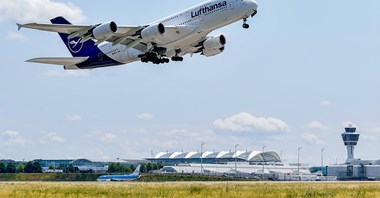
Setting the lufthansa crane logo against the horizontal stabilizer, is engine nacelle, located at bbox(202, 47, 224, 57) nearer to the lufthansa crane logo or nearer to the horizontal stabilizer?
the horizontal stabilizer

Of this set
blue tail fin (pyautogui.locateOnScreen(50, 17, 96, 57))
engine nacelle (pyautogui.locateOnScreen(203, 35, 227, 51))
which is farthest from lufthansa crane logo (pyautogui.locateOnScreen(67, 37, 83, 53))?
engine nacelle (pyautogui.locateOnScreen(203, 35, 227, 51))

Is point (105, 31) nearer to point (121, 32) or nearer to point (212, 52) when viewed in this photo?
point (121, 32)

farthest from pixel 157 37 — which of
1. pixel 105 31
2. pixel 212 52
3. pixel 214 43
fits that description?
pixel 212 52

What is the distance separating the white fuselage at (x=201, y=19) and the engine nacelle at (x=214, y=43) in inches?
66.3

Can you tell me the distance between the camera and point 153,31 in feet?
233

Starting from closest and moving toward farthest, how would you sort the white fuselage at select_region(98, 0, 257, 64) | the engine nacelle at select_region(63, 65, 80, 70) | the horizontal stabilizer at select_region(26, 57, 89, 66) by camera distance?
the white fuselage at select_region(98, 0, 257, 64) → the horizontal stabilizer at select_region(26, 57, 89, 66) → the engine nacelle at select_region(63, 65, 80, 70)

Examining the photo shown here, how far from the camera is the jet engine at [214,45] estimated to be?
77.1m

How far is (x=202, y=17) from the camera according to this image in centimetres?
7006

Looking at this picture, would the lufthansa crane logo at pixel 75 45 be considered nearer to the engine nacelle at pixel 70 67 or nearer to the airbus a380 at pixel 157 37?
the airbus a380 at pixel 157 37

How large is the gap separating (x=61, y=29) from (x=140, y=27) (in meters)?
8.67

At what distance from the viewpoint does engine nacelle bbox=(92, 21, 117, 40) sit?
69000mm

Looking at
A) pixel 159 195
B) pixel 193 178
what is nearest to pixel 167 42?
pixel 159 195

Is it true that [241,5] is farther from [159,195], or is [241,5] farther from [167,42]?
[159,195]

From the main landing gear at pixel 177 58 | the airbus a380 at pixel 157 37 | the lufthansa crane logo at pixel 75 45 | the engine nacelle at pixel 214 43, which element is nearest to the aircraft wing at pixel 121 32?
the airbus a380 at pixel 157 37
